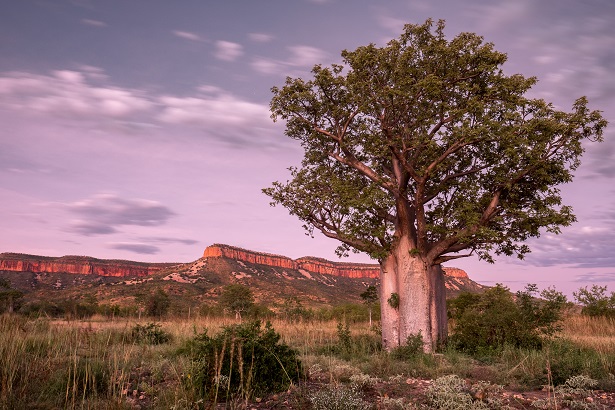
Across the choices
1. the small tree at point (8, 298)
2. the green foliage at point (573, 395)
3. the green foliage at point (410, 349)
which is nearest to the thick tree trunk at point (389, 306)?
the green foliage at point (410, 349)

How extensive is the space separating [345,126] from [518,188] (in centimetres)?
647

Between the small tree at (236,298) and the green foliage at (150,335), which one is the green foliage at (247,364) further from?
the small tree at (236,298)

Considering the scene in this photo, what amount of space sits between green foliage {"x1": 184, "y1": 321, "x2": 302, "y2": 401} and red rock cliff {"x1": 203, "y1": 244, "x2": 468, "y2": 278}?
9584cm

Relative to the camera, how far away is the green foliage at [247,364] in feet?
25.2

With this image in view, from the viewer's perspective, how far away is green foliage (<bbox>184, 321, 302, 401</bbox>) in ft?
25.2

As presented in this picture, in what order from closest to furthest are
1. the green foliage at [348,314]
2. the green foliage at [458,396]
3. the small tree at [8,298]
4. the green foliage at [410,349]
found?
the green foliage at [458,396]
the green foliage at [410,349]
the green foliage at [348,314]
the small tree at [8,298]

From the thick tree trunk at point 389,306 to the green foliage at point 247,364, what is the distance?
8.18m

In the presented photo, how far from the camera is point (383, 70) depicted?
53.5 feet

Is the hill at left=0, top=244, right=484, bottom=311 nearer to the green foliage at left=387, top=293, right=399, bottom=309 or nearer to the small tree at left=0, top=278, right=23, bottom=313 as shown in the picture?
the small tree at left=0, top=278, right=23, bottom=313

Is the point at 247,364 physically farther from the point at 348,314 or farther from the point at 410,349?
the point at 348,314

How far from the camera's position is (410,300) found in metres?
16.2

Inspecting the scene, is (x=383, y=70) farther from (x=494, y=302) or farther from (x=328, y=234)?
(x=494, y=302)

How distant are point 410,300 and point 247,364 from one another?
921 cm

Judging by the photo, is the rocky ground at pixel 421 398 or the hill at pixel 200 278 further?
the hill at pixel 200 278
